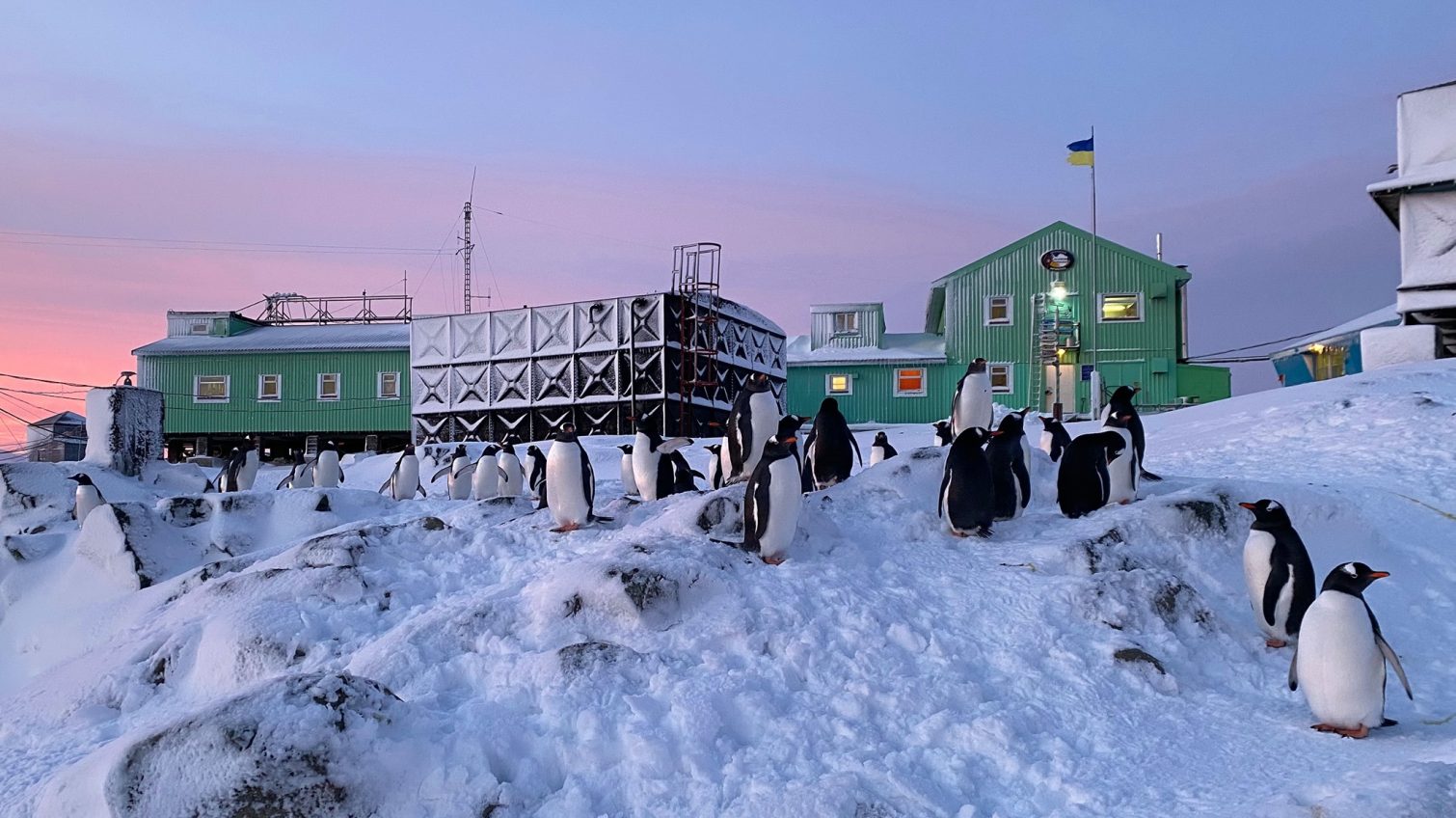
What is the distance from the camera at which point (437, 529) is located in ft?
32.1

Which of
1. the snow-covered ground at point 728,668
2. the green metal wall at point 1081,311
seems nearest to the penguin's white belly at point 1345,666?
the snow-covered ground at point 728,668

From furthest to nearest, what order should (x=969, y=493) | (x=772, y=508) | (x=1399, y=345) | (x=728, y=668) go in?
(x=1399, y=345)
(x=969, y=493)
(x=772, y=508)
(x=728, y=668)

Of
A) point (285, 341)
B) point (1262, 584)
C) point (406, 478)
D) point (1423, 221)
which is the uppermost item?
point (1423, 221)

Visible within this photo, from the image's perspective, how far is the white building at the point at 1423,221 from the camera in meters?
20.4

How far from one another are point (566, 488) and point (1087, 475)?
4.58 metres

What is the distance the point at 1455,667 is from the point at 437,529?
7.91m

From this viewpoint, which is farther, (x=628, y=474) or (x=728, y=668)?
(x=628, y=474)

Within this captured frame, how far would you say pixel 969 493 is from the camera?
8719 mm

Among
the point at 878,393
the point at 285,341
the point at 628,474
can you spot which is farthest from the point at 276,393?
the point at 628,474

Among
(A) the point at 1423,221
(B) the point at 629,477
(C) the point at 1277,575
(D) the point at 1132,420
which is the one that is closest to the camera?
(C) the point at 1277,575

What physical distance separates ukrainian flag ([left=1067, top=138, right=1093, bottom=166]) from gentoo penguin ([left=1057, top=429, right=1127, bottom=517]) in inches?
1100

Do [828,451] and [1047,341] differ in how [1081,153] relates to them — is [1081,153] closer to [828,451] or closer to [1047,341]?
[1047,341]

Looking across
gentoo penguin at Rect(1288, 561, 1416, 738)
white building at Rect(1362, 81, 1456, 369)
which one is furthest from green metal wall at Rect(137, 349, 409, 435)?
gentoo penguin at Rect(1288, 561, 1416, 738)

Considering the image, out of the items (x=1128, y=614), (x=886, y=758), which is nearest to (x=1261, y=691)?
(x=1128, y=614)
